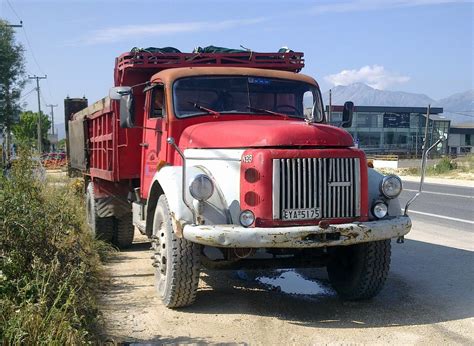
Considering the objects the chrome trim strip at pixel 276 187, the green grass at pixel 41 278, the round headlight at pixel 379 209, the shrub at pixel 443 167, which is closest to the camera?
the green grass at pixel 41 278

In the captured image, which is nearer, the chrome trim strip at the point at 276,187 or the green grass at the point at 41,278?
the green grass at the point at 41,278

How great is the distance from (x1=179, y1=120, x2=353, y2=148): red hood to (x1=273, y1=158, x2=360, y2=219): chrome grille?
0.19 metres

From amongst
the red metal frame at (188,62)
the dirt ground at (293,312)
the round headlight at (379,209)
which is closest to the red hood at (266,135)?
the round headlight at (379,209)

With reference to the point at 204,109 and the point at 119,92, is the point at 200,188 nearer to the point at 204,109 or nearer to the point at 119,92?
the point at 204,109

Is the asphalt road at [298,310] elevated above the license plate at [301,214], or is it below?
below

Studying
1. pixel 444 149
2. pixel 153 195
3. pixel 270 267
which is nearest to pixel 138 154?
pixel 153 195

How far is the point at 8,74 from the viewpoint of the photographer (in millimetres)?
37500

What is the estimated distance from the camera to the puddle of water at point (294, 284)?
6469mm

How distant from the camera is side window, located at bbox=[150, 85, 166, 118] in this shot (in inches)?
259

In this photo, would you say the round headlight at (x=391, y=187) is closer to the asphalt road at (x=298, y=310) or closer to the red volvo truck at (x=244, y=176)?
the red volvo truck at (x=244, y=176)

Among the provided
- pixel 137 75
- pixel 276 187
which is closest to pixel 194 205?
pixel 276 187

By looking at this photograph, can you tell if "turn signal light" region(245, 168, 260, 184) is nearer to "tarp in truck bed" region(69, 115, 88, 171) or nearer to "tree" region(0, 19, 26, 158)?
"tarp in truck bed" region(69, 115, 88, 171)

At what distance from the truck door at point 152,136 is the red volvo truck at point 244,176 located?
16 mm

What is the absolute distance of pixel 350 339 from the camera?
15.8 feet
